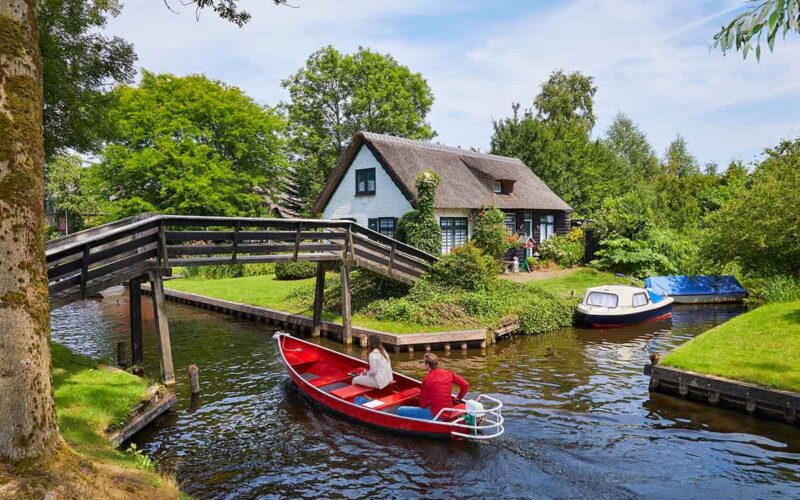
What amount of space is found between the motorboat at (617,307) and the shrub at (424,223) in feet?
24.5

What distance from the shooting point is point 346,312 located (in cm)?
1948

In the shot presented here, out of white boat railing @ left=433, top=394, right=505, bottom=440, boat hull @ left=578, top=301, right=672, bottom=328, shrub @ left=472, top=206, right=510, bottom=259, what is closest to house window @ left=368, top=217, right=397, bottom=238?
shrub @ left=472, top=206, right=510, bottom=259

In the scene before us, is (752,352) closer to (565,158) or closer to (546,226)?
(546,226)

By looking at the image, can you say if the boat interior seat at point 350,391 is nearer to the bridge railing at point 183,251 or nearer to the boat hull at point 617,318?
the bridge railing at point 183,251

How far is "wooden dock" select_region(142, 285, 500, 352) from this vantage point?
59.5 feet

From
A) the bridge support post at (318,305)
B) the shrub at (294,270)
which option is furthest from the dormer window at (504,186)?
the bridge support post at (318,305)

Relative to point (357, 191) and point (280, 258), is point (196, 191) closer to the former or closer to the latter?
point (357, 191)

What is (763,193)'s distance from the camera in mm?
23500

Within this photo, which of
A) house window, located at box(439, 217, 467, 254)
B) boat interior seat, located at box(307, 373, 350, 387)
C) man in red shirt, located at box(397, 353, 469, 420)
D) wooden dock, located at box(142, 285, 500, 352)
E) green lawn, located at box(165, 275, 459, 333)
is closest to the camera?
man in red shirt, located at box(397, 353, 469, 420)

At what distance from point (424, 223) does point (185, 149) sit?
2117 centimetres

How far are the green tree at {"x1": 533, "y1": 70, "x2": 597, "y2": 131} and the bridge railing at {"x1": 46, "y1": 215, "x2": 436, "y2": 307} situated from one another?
44.5m

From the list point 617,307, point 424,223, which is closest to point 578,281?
point 617,307

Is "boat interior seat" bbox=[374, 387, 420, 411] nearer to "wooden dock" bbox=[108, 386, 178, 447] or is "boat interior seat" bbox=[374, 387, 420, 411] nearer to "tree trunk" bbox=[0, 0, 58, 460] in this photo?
"wooden dock" bbox=[108, 386, 178, 447]

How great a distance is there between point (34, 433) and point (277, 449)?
5380 millimetres
